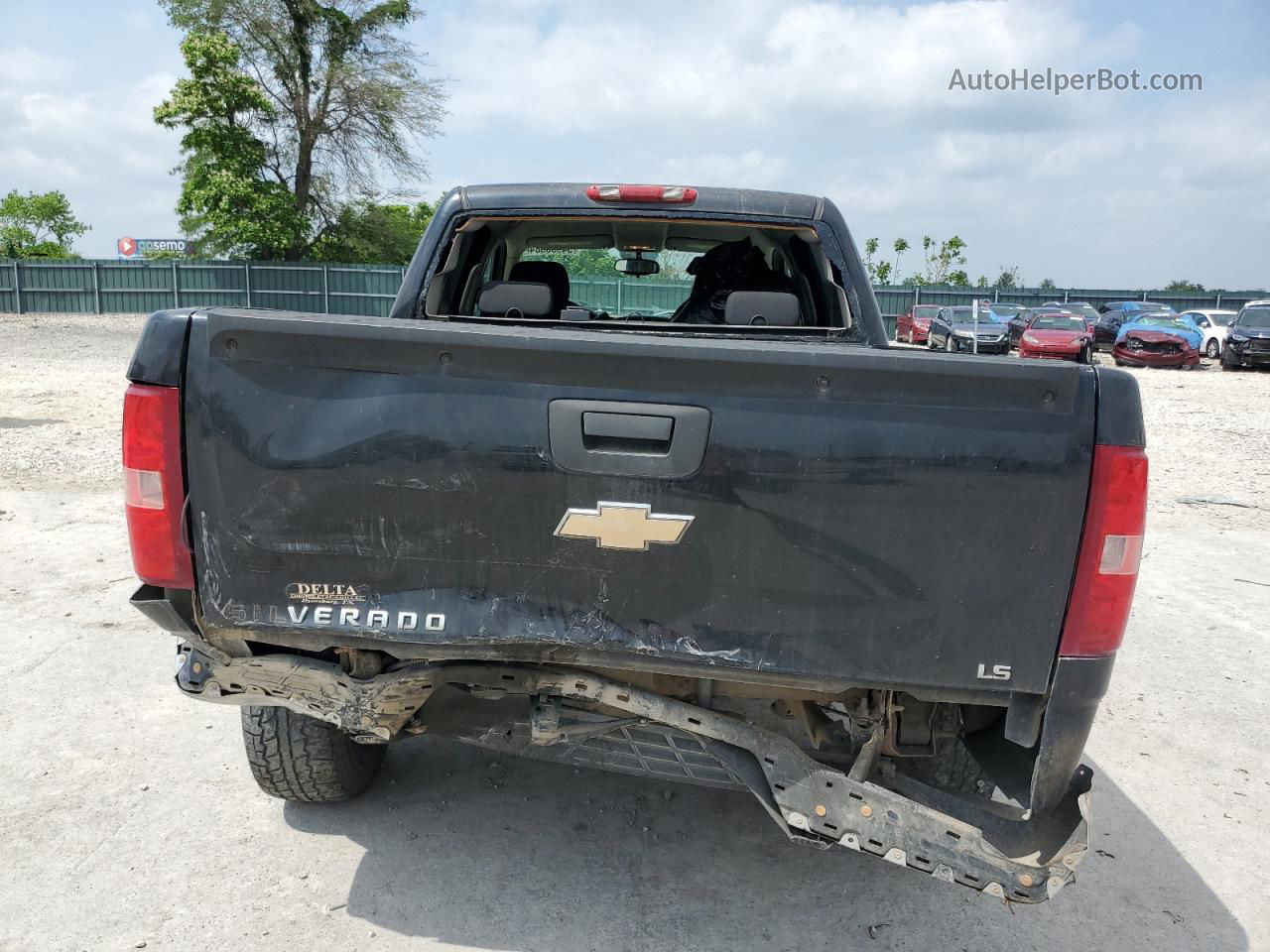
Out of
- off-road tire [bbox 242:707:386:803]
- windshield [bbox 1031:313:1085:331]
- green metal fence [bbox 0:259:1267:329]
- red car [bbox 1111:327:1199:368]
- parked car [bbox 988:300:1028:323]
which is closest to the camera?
off-road tire [bbox 242:707:386:803]

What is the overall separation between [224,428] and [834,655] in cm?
152

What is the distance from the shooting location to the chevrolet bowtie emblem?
2.29 meters

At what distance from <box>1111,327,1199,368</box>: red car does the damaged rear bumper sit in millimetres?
25779

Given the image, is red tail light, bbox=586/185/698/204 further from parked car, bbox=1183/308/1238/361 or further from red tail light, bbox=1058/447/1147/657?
parked car, bbox=1183/308/1238/361

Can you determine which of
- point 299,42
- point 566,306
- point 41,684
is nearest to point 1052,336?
point 566,306

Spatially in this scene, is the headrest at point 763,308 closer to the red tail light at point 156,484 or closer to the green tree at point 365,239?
the red tail light at point 156,484

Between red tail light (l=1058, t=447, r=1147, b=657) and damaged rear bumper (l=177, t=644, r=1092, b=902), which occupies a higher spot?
red tail light (l=1058, t=447, r=1147, b=657)

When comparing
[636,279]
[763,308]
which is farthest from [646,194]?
[636,279]

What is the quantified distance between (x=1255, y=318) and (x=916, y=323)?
10563 mm

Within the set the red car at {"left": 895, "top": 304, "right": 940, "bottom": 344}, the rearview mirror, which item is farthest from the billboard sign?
the rearview mirror

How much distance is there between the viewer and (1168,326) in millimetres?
26781

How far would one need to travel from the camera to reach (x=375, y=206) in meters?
39.0

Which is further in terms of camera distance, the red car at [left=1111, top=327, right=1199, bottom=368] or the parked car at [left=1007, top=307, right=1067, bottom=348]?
the parked car at [left=1007, top=307, right=1067, bottom=348]

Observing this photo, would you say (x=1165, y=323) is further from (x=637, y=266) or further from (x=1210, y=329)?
(x=637, y=266)
